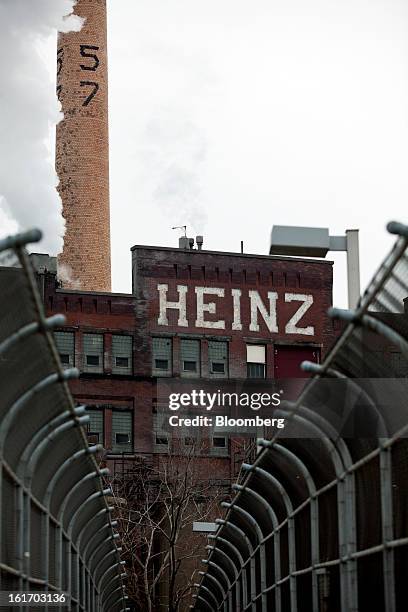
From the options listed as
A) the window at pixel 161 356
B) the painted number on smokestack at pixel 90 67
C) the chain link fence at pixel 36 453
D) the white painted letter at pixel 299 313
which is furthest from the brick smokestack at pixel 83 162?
the chain link fence at pixel 36 453

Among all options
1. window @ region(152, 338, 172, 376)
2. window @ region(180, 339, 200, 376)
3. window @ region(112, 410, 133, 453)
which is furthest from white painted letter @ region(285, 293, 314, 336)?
window @ region(112, 410, 133, 453)

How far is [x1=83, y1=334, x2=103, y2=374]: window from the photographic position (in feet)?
216

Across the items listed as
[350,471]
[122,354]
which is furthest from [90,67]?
[350,471]

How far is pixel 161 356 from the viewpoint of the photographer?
67.9 meters

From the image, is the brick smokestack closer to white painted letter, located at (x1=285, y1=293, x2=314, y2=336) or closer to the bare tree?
white painted letter, located at (x1=285, y1=293, x2=314, y2=336)

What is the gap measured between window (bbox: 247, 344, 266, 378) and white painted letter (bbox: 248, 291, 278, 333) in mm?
838

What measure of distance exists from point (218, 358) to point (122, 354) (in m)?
4.44

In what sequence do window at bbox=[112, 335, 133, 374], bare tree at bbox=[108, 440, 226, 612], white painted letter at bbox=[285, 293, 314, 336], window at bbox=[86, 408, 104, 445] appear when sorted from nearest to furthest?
bare tree at bbox=[108, 440, 226, 612] → window at bbox=[86, 408, 104, 445] → window at bbox=[112, 335, 133, 374] → white painted letter at bbox=[285, 293, 314, 336]

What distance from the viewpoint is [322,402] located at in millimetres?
15562

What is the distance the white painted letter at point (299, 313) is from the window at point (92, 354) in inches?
351

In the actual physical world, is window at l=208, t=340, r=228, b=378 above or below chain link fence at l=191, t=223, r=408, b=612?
above

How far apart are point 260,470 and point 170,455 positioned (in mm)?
41586

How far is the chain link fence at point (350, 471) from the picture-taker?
11898mm

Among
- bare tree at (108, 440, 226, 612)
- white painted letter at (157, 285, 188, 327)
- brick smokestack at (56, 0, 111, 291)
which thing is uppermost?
brick smokestack at (56, 0, 111, 291)
